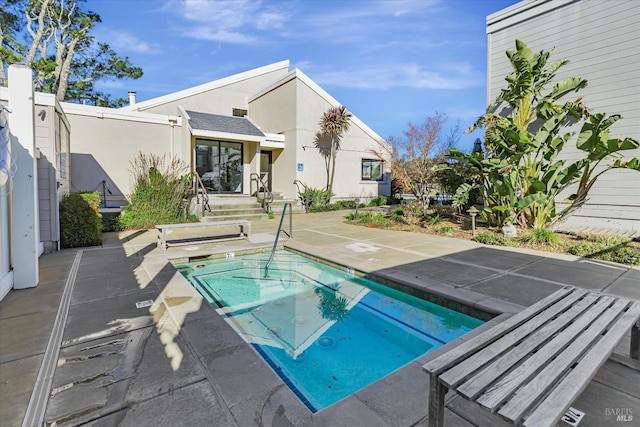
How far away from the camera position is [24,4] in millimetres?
18359

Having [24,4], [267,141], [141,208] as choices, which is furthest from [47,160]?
[24,4]

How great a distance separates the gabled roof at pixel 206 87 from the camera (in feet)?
45.4

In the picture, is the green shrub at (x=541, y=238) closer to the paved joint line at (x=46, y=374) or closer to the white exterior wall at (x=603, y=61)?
the white exterior wall at (x=603, y=61)

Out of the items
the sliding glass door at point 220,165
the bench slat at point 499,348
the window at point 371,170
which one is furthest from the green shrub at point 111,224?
the window at point 371,170

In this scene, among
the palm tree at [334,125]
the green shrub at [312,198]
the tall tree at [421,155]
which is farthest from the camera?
the palm tree at [334,125]

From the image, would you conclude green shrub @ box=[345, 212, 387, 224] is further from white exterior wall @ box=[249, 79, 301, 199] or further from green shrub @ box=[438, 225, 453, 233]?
white exterior wall @ box=[249, 79, 301, 199]

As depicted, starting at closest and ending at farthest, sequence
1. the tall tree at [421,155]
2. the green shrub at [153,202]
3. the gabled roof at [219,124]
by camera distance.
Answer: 1. the green shrub at [153,202]
2. the tall tree at [421,155]
3. the gabled roof at [219,124]

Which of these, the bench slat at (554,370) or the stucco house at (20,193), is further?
the stucco house at (20,193)

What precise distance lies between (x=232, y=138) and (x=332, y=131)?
4.68 metres

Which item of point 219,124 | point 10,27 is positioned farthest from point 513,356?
point 10,27

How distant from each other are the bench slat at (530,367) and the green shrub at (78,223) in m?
7.99

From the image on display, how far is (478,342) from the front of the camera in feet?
6.10

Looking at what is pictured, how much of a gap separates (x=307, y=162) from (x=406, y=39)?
21.0ft

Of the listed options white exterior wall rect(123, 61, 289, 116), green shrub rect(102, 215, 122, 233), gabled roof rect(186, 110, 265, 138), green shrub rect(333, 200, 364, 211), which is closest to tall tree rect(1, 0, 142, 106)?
white exterior wall rect(123, 61, 289, 116)
